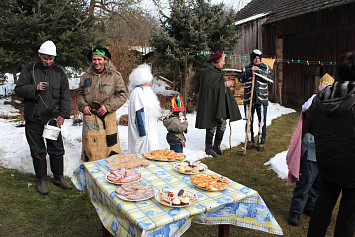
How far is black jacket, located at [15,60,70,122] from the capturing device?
389 centimetres

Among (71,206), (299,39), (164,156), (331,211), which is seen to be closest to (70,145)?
(71,206)

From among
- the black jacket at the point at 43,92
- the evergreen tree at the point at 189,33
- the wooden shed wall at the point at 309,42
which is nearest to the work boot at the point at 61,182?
the black jacket at the point at 43,92

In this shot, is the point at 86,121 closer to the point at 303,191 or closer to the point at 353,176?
the point at 303,191

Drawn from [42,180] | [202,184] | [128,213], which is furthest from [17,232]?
[202,184]

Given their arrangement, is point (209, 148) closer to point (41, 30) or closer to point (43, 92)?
point (43, 92)

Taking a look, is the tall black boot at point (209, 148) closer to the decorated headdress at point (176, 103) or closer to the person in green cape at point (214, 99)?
the person in green cape at point (214, 99)

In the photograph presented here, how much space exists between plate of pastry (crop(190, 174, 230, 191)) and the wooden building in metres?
7.45

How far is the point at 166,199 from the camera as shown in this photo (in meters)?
2.04

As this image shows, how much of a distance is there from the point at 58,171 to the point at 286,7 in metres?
12.0

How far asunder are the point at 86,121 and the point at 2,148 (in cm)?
208

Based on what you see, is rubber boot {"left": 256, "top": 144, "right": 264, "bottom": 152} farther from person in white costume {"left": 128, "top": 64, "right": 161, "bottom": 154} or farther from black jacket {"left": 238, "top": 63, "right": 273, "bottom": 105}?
person in white costume {"left": 128, "top": 64, "right": 161, "bottom": 154}

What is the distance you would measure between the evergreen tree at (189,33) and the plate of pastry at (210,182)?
7863mm

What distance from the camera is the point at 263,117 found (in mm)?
6141

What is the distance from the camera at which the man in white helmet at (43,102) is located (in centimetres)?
389
